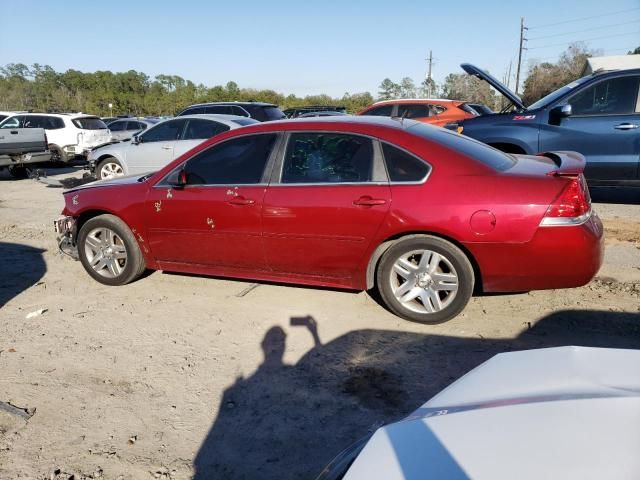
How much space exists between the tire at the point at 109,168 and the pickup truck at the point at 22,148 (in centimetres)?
377

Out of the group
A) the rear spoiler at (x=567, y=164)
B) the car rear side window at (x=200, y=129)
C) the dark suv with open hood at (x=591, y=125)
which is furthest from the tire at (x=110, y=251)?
the dark suv with open hood at (x=591, y=125)

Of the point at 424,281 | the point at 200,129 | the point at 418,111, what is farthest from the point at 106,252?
the point at 418,111

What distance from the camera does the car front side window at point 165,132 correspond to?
9.66m

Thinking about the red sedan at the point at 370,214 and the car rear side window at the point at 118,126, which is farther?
the car rear side window at the point at 118,126

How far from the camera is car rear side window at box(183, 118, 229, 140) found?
935 centimetres

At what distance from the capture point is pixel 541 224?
3416 millimetres

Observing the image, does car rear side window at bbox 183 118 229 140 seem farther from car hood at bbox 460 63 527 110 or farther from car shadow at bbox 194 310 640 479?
car shadow at bbox 194 310 640 479

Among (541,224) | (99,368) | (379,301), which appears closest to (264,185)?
(379,301)

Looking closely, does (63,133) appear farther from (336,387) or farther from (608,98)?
(336,387)

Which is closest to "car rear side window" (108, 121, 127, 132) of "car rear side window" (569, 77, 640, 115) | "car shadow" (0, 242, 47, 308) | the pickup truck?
the pickup truck

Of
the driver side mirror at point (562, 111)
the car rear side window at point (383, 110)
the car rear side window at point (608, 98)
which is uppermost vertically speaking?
the car rear side window at point (383, 110)

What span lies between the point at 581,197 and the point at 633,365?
2.14 meters

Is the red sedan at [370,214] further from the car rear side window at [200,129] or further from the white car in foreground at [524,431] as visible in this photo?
the car rear side window at [200,129]

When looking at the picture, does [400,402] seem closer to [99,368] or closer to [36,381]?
[99,368]
